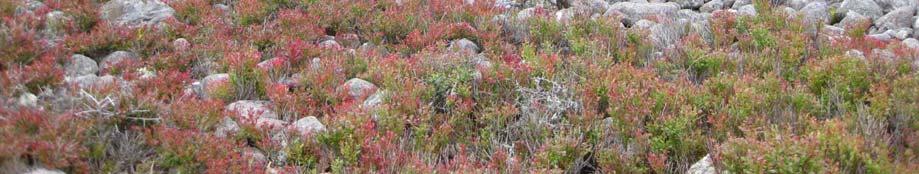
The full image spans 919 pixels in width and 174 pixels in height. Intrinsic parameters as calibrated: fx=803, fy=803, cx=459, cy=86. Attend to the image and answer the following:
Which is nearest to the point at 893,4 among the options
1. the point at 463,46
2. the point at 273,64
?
the point at 463,46

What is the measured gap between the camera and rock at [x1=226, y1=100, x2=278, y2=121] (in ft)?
20.1

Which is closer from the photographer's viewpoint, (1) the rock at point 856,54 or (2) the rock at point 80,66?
(2) the rock at point 80,66

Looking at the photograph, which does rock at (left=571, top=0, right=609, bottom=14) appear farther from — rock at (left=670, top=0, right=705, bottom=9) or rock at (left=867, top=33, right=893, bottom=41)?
rock at (left=867, top=33, right=893, bottom=41)

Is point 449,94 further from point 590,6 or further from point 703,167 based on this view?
point 590,6

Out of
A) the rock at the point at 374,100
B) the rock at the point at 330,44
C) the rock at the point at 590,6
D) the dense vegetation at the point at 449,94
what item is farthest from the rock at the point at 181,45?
the rock at the point at 590,6

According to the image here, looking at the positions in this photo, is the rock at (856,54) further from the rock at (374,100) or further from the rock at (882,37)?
the rock at (374,100)

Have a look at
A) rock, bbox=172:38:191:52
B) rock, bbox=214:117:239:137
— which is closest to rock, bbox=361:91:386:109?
rock, bbox=214:117:239:137

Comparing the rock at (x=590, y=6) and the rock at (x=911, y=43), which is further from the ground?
the rock at (x=911, y=43)

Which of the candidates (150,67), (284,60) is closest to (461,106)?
(284,60)

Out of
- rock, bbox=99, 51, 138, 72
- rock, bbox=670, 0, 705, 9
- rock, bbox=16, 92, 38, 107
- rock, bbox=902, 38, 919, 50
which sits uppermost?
rock, bbox=16, 92, 38, 107

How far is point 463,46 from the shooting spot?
8367 millimetres

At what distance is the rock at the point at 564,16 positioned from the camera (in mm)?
9070

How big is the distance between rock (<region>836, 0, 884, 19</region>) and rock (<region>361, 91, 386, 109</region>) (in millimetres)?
5942

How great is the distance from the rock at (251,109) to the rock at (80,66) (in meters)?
1.45
